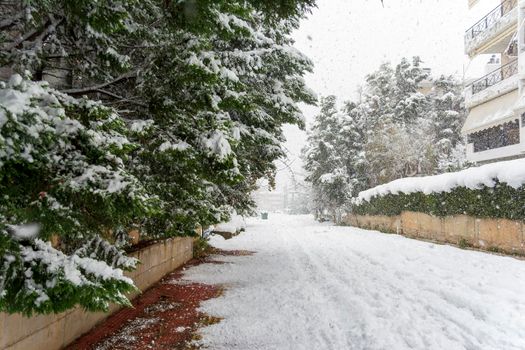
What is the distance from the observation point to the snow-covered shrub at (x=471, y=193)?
11492 millimetres

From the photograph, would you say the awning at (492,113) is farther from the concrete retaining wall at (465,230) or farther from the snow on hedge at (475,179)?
the concrete retaining wall at (465,230)

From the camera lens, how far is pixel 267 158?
11.3m

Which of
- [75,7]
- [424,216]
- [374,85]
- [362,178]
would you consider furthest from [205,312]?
[374,85]

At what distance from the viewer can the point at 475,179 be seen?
13.5 meters

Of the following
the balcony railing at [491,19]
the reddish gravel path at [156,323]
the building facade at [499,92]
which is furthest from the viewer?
the balcony railing at [491,19]

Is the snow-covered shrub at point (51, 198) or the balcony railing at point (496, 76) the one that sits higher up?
the balcony railing at point (496, 76)

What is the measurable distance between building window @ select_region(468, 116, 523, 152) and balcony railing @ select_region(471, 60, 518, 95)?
2.39 meters

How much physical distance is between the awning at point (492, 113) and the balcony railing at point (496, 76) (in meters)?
0.95

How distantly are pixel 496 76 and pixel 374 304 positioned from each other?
2141 cm

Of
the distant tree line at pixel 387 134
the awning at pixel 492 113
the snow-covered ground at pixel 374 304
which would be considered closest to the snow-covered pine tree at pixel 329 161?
the distant tree line at pixel 387 134

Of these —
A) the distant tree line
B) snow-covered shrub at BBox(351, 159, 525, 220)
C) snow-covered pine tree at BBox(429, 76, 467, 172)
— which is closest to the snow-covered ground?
snow-covered shrub at BBox(351, 159, 525, 220)

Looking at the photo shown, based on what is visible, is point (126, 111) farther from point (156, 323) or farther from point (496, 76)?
point (496, 76)

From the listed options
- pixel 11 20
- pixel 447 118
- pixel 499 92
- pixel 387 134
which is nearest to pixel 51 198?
pixel 11 20

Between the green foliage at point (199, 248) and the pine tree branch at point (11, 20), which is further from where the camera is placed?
the green foliage at point (199, 248)
